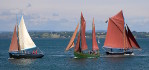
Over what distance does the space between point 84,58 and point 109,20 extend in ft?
57.5

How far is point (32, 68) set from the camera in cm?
8338

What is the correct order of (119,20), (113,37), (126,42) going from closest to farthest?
(113,37), (119,20), (126,42)

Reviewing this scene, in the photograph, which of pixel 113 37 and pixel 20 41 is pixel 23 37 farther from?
pixel 113 37

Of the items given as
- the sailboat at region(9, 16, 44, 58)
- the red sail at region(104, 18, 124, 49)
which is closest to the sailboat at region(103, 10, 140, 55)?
the red sail at region(104, 18, 124, 49)

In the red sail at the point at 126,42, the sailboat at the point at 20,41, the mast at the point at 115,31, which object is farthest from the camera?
the red sail at the point at 126,42

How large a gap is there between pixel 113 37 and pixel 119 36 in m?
2.11

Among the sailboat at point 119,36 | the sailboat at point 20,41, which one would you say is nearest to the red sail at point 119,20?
the sailboat at point 119,36

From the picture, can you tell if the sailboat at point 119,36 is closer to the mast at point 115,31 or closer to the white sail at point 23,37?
the mast at point 115,31

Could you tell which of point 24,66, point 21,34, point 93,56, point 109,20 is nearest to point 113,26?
point 109,20

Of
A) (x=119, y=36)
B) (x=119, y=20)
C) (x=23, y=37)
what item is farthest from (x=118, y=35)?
(x=23, y=37)

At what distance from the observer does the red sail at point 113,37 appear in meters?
113

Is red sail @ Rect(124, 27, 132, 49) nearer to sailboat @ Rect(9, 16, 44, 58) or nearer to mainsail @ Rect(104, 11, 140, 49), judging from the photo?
mainsail @ Rect(104, 11, 140, 49)

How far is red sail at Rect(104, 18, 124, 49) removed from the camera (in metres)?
113

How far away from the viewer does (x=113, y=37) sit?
372ft
